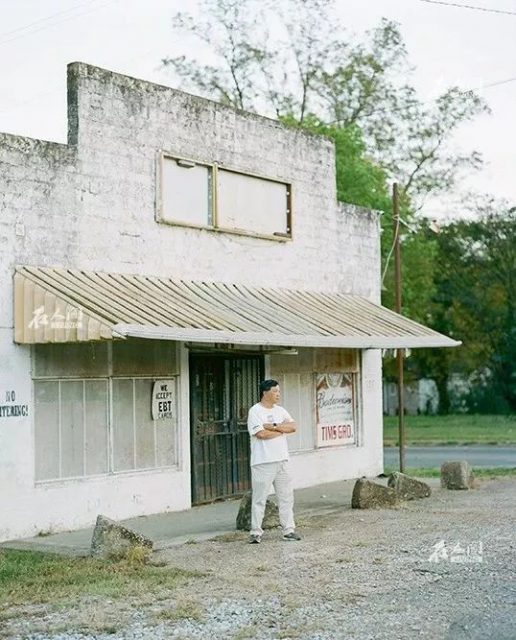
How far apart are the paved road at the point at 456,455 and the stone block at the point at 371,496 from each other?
9.04m

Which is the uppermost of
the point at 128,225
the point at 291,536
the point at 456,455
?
the point at 128,225

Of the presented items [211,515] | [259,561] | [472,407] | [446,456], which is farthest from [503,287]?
[259,561]

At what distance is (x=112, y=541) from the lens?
11047 millimetres

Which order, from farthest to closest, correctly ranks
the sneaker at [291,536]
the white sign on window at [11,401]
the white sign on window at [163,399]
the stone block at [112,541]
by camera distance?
1. the white sign on window at [163,399]
2. the white sign on window at [11,401]
3. the sneaker at [291,536]
4. the stone block at [112,541]

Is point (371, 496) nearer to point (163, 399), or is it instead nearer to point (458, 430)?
point (163, 399)

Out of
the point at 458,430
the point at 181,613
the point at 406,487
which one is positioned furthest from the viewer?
the point at 458,430

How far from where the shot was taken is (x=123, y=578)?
10.0 metres

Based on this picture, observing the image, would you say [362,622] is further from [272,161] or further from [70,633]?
[272,161]

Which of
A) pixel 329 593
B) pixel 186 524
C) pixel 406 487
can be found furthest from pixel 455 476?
pixel 329 593

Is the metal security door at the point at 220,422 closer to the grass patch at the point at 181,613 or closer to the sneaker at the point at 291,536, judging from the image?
the sneaker at the point at 291,536

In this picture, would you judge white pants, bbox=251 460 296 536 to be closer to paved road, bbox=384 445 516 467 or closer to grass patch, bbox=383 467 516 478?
grass patch, bbox=383 467 516 478

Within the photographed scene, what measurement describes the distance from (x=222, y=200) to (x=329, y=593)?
27.9 ft

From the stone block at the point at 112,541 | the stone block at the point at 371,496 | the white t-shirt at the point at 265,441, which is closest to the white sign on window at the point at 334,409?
the stone block at the point at 371,496

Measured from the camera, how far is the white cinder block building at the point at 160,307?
521 inches
